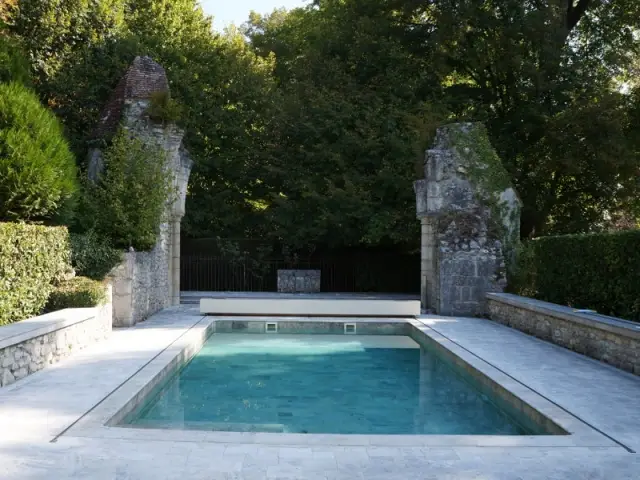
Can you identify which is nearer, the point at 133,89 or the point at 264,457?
the point at 264,457

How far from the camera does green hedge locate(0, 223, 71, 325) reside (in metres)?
9.28

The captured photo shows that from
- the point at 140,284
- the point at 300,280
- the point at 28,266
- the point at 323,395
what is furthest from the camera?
the point at 300,280

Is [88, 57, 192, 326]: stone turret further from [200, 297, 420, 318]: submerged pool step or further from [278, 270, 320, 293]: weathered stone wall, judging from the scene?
[278, 270, 320, 293]: weathered stone wall

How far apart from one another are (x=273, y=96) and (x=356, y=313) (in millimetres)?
11953

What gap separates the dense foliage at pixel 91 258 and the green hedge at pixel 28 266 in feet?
2.15

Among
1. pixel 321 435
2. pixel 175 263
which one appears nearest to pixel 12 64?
pixel 175 263

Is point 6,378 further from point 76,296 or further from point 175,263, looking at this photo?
point 175,263

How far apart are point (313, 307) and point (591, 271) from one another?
22.2 ft

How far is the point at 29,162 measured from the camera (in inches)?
472

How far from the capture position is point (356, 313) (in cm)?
1552

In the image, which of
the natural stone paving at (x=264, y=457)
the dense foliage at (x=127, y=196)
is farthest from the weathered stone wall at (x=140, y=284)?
the natural stone paving at (x=264, y=457)

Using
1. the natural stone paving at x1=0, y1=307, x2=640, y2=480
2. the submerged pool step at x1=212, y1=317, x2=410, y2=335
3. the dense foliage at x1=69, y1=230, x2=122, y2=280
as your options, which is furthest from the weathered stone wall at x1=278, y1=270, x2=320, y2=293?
the natural stone paving at x1=0, y1=307, x2=640, y2=480

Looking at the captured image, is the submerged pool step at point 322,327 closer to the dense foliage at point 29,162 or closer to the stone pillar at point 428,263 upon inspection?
the stone pillar at point 428,263

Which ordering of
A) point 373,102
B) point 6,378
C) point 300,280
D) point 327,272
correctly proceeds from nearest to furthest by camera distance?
point 6,378, point 300,280, point 373,102, point 327,272
